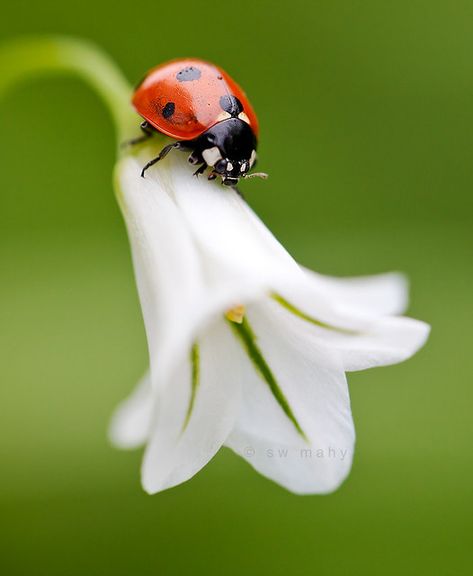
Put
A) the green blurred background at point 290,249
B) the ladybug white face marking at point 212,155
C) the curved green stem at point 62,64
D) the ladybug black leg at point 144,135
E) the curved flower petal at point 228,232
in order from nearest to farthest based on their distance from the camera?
the curved flower petal at point 228,232
the ladybug white face marking at point 212,155
the ladybug black leg at point 144,135
the curved green stem at point 62,64
the green blurred background at point 290,249

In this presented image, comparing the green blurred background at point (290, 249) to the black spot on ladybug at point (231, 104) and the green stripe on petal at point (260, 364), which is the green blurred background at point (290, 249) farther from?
the black spot on ladybug at point (231, 104)

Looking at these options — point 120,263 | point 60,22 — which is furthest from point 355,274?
point 60,22

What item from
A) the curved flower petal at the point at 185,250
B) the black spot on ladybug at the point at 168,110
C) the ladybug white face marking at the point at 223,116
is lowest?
the curved flower petal at the point at 185,250

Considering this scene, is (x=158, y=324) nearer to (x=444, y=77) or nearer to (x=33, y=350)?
(x=33, y=350)

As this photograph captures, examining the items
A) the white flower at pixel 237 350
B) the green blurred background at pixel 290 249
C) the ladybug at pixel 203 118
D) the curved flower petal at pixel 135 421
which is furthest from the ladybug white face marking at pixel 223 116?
the green blurred background at pixel 290 249

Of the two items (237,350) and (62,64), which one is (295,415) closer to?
(237,350)

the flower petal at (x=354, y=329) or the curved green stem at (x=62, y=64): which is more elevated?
the curved green stem at (x=62, y=64)

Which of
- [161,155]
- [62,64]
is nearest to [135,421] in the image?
[161,155]
